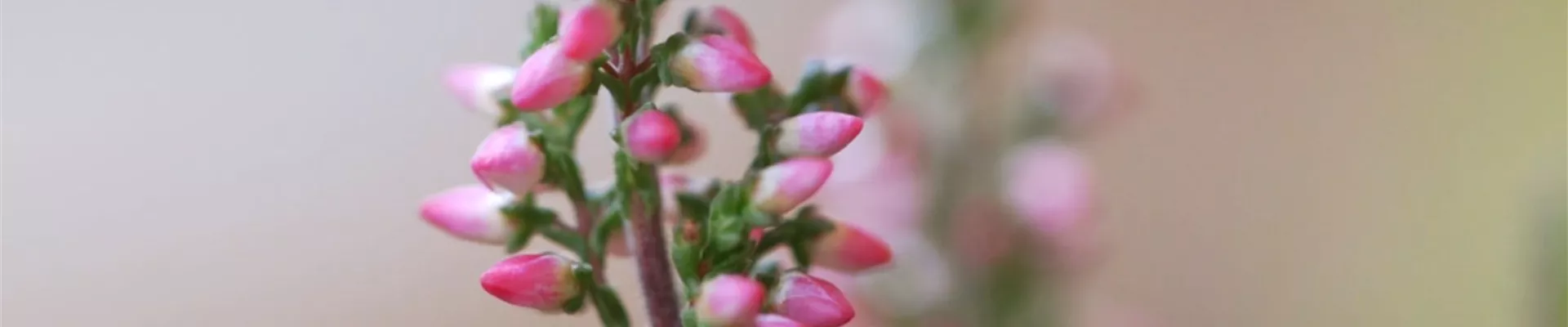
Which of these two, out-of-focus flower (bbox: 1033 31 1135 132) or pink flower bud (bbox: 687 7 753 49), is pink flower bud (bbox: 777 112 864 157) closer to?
pink flower bud (bbox: 687 7 753 49)

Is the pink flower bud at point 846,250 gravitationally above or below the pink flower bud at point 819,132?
below

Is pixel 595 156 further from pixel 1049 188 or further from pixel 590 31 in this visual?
pixel 590 31

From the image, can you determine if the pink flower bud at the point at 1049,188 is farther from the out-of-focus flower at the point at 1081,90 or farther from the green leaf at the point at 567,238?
the green leaf at the point at 567,238

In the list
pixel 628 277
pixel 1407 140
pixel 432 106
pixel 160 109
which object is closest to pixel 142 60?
pixel 160 109

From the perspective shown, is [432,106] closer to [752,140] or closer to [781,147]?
[752,140]

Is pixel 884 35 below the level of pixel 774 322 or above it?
above

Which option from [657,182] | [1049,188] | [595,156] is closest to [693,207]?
[657,182]

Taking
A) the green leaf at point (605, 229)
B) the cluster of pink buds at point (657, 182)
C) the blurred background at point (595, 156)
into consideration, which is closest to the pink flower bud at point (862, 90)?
the cluster of pink buds at point (657, 182)
